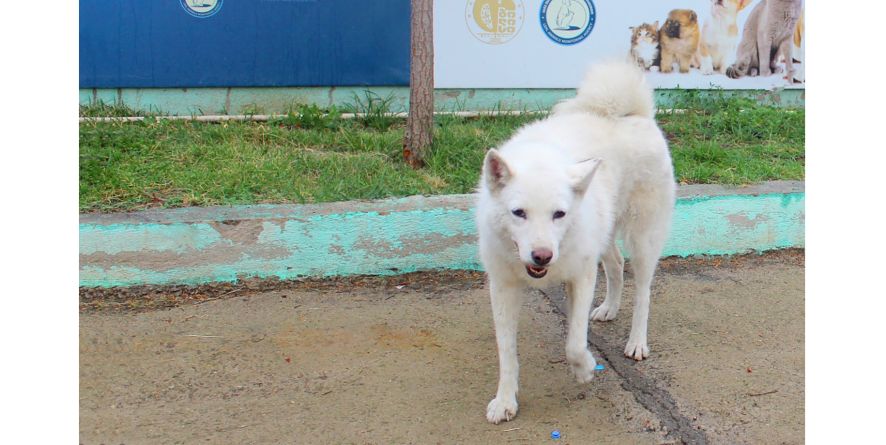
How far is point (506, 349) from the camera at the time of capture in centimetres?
315

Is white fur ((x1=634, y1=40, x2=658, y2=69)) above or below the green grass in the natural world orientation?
above

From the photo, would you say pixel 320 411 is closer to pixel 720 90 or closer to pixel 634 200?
pixel 634 200

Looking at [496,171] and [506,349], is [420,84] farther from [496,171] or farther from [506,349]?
[506,349]

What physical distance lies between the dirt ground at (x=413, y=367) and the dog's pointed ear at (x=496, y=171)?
1.00 m

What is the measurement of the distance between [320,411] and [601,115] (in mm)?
2079

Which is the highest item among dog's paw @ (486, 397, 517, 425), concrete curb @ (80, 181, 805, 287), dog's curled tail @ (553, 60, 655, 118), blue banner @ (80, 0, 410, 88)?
blue banner @ (80, 0, 410, 88)

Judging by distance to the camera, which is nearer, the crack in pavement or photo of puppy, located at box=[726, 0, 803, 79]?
the crack in pavement

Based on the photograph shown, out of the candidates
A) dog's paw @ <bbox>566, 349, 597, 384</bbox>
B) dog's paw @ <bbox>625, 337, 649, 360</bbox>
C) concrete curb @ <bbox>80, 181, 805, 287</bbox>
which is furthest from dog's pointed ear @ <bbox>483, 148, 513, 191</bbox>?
concrete curb @ <bbox>80, 181, 805, 287</bbox>

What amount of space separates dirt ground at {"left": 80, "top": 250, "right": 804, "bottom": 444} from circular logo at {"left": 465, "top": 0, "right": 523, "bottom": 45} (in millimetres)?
3320

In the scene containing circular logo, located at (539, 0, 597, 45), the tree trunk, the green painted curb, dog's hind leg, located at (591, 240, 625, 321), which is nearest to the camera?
dog's hind leg, located at (591, 240, 625, 321)

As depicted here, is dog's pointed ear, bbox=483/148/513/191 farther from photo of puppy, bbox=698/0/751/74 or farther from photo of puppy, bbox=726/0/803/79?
photo of puppy, bbox=726/0/803/79

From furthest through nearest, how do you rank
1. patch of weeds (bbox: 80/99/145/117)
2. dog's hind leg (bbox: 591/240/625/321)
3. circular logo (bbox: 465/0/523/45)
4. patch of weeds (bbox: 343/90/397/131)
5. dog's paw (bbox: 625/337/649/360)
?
1. circular logo (bbox: 465/0/523/45)
2. patch of weeds (bbox: 343/90/397/131)
3. patch of weeds (bbox: 80/99/145/117)
4. dog's hind leg (bbox: 591/240/625/321)
5. dog's paw (bbox: 625/337/649/360)

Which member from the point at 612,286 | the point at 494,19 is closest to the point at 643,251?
the point at 612,286

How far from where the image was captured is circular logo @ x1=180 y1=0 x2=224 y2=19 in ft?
21.8
